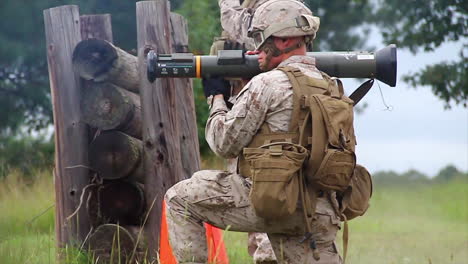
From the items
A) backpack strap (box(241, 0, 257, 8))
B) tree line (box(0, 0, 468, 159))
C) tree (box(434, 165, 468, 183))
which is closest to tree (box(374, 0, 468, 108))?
tree line (box(0, 0, 468, 159))

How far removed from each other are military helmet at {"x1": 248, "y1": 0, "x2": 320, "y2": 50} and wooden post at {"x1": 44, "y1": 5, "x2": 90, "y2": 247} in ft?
6.95

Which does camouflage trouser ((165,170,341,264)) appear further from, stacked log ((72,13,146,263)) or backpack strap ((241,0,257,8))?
backpack strap ((241,0,257,8))

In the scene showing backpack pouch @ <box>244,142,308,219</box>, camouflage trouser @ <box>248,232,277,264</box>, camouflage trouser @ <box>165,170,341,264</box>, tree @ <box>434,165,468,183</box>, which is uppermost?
backpack pouch @ <box>244,142,308,219</box>

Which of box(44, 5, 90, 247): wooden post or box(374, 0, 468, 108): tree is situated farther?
box(374, 0, 468, 108): tree

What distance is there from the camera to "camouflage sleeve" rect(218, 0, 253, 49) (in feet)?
23.0

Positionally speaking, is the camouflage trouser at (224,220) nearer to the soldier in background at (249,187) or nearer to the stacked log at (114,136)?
the soldier in background at (249,187)

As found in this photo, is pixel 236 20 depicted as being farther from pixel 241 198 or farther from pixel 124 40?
pixel 124 40

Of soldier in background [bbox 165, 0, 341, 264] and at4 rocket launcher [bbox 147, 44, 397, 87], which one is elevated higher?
at4 rocket launcher [bbox 147, 44, 397, 87]

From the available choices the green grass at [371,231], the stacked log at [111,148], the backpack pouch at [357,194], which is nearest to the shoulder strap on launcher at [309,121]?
the backpack pouch at [357,194]

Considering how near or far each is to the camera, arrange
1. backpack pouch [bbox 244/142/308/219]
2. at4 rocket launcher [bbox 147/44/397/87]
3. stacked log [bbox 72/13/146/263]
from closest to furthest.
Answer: backpack pouch [bbox 244/142/308/219] < at4 rocket launcher [bbox 147/44/397/87] < stacked log [bbox 72/13/146/263]

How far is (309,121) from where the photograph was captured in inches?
195

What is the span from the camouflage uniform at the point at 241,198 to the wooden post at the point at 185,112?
1.79 meters

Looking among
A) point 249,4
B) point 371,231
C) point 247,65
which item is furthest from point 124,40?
point 247,65

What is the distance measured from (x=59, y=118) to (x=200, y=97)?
254 inches
